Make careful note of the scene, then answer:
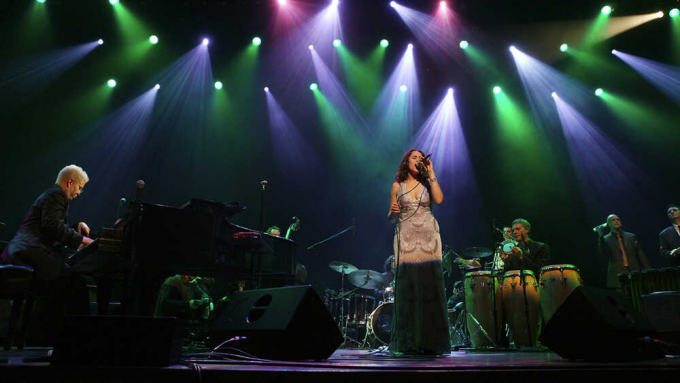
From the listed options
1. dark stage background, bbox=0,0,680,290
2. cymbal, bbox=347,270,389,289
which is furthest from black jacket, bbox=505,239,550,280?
dark stage background, bbox=0,0,680,290

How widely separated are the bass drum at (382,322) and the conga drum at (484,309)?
5.53 ft

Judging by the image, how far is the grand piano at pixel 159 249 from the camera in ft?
13.8

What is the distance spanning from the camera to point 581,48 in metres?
8.98

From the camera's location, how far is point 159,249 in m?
4.48

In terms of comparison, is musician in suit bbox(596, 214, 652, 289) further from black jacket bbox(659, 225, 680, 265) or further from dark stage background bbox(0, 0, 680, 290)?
dark stage background bbox(0, 0, 680, 290)

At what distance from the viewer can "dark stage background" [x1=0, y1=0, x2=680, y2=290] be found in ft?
26.3

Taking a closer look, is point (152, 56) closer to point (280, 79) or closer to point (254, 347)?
point (280, 79)

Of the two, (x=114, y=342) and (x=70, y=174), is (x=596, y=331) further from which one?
(x=70, y=174)

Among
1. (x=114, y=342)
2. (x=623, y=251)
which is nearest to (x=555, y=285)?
(x=623, y=251)

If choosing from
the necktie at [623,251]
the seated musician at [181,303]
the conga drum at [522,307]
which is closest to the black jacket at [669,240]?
the necktie at [623,251]

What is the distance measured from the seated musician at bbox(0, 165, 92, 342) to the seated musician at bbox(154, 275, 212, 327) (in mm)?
1629

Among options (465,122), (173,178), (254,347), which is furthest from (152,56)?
(254,347)

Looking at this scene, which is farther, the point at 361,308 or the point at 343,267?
the point at 361,308

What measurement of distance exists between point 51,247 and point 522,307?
5802mm
